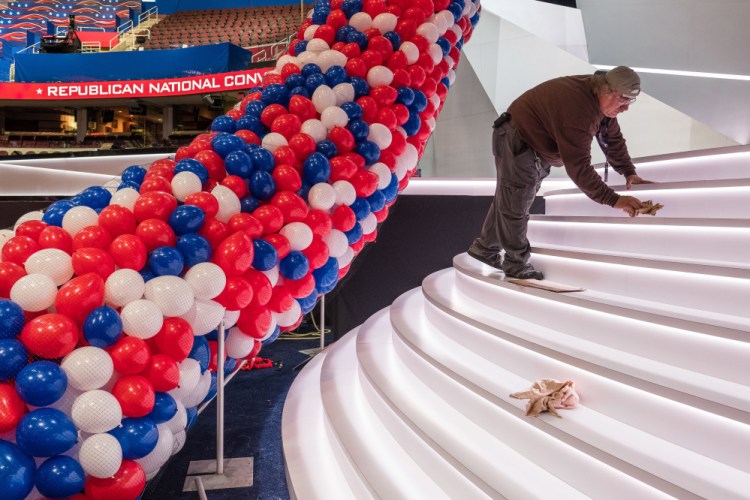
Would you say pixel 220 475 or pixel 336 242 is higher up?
pixel 336 242

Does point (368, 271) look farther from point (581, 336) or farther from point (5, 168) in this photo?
point (5, 168)

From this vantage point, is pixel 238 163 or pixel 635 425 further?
pixel 238 163

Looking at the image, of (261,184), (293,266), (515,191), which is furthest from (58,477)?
(515,191)

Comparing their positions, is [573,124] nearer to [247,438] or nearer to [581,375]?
[581,375]

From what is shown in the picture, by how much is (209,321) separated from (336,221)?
0.71 meters

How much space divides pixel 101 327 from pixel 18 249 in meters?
0.46

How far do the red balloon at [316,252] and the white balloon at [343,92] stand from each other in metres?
0.66

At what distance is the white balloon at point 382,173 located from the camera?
2467 millimetres

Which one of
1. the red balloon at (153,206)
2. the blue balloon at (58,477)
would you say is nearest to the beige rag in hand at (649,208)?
the red balloon at (153,206)

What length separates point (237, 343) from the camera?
2107 mm

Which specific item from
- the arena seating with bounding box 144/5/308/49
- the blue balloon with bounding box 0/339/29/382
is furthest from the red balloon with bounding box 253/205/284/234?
the arena seating with bounding box 144/5/308/49

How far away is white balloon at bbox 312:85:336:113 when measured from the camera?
2387 millimetres

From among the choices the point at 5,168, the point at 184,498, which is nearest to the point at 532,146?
the point at 184,498

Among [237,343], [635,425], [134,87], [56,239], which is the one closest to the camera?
[635,425]
